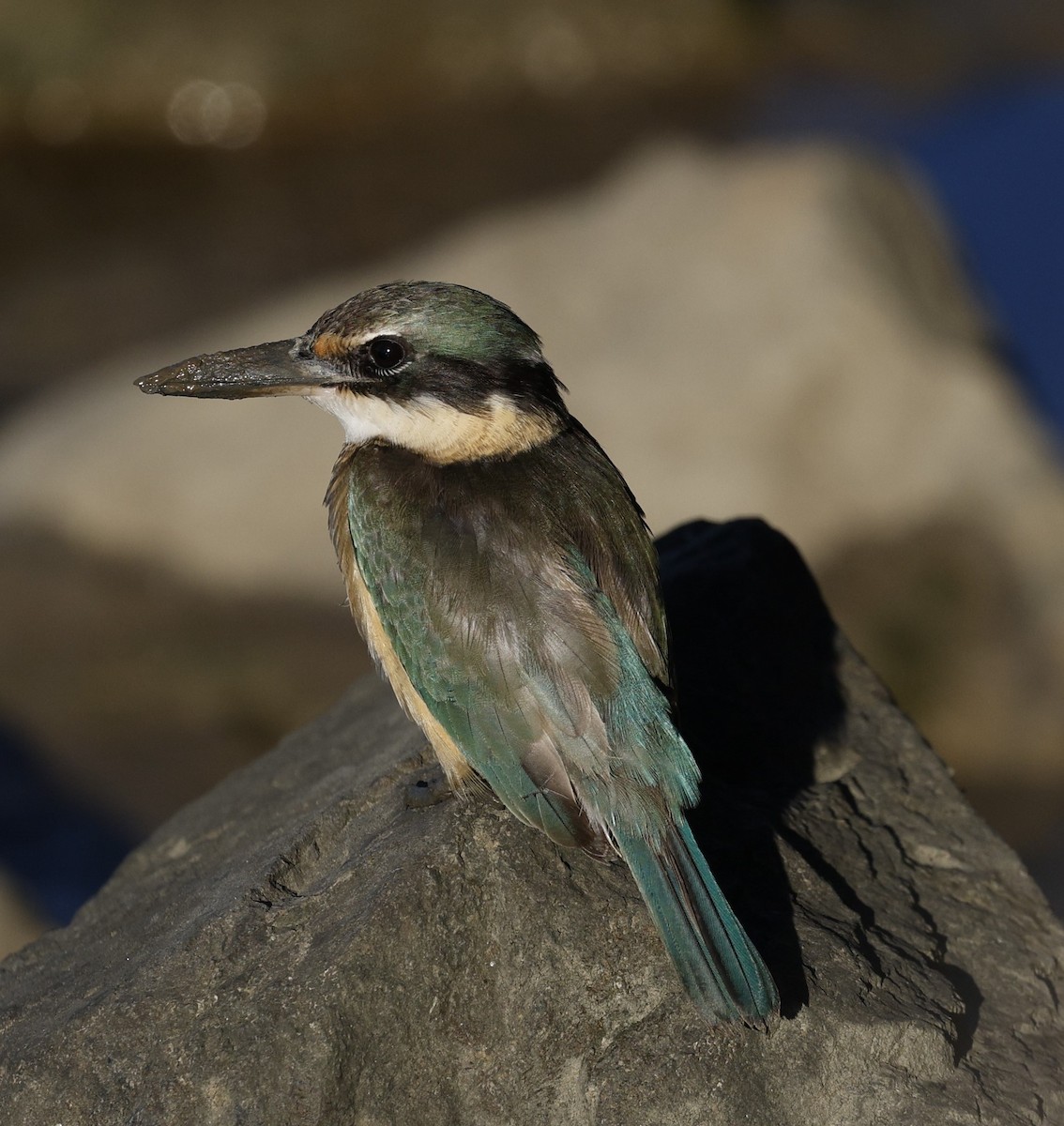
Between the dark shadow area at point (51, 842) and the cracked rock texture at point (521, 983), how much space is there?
4.31 meters

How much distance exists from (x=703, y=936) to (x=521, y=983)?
495 millimetres

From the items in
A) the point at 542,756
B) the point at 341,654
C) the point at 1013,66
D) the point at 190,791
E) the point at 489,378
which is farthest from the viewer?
the point at 1013,66

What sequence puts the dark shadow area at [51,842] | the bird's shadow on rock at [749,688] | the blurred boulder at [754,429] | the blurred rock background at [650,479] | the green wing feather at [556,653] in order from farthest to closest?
the blurred boulder at [754,429], the blurred rock background at [650,479], the dark shadow area at [51,842], the bird's shadow on rock at [749,688], the green wing feather at [556,653]

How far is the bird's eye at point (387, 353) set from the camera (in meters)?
4.92

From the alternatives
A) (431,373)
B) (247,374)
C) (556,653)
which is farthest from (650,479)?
(556,653)

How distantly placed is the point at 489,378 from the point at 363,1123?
7.05ft

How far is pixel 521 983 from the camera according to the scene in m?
4.18

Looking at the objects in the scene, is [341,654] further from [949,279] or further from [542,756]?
[542,756]

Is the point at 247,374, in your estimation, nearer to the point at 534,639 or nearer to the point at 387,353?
the point at 387,353

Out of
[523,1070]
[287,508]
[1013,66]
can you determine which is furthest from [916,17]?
[523,1070]

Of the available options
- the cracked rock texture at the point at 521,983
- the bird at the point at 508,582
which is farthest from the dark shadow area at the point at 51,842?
the bird at the point at 508,582

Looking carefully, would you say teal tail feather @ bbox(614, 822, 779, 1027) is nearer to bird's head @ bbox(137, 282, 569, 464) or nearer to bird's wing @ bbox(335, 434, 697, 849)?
bird's wing @ bbox(335, 434, 697, 849)

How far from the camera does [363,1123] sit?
403 cm

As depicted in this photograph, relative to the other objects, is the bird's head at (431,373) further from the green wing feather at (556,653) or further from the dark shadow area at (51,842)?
the dark shadow area at (51,842)
